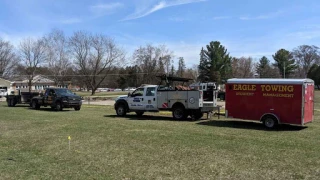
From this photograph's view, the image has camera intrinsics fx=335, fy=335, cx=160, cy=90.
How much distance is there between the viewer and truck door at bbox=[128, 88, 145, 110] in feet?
67.3

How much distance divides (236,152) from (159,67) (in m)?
90.2

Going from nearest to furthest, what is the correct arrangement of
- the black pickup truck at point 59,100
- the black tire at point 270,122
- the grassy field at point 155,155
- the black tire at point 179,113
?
the grassy field at point 155,155 → the black tire at point 270,122 → the black tire at point 179,113 → the black pickup truck at point 59,100

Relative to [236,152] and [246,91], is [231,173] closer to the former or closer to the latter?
[236,152]

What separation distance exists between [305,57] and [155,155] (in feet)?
428

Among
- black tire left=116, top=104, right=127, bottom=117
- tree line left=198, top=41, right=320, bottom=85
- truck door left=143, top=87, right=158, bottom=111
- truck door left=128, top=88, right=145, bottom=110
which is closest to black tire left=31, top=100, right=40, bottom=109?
black tire left=116, top=104, right=127, bottom=117

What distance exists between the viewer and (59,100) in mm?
26844

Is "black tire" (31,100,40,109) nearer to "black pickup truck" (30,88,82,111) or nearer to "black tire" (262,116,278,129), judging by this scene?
"black pickup truck" (30,88,82,111)

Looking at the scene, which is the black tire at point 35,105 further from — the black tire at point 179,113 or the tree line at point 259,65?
the tree line at point 259,65

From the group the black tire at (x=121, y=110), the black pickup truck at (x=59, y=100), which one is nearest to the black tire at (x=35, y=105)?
the black pickup truck at (x=59, y=100)

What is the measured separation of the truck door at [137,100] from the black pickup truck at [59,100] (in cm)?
788

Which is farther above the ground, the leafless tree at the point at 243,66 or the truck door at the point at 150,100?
the leafless tree at the point at 243,66

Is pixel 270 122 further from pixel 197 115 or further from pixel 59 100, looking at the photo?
pixel 59 100

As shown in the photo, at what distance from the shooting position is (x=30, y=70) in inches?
3423

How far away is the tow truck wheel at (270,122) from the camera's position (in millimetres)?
15086
